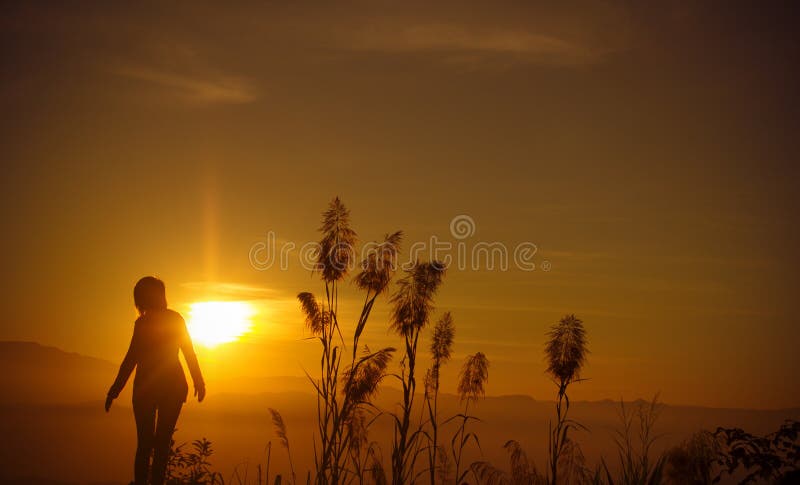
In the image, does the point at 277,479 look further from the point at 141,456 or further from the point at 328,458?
the point at 141,456

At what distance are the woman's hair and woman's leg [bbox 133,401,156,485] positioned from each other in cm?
94

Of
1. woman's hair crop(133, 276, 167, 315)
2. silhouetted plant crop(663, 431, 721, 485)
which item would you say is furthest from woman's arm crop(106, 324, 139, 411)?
silhouetted plant crop(663, 431, 721, 485)

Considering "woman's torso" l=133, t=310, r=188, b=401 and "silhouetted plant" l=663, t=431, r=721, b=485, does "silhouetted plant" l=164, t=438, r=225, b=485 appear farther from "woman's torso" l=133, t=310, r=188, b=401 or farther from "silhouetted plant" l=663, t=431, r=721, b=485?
"silhouetted plant" l=663, t=431, r=721, b=485

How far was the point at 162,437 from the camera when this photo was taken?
7.19 meters

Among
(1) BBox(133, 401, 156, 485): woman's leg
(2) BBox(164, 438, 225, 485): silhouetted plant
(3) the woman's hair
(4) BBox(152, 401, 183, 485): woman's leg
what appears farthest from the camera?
(2) BBox(164, 438, 225, 485): silhouetted plant

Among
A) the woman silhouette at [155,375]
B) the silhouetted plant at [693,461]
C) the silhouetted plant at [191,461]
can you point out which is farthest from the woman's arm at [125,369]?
the silhouetted plant at [693,461]

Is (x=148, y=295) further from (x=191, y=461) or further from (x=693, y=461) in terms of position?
(x=693, y=461)

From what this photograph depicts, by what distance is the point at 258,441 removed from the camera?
8.35 meters

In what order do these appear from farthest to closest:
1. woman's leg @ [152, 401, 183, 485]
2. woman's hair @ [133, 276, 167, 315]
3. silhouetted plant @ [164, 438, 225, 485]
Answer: silhouetted plant @ [164, 438, 225, 485]
woman's hair @ [133, 276, 167, 315]
woman's leg @ [152, 401, 183, 485]

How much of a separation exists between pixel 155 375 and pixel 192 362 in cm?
41

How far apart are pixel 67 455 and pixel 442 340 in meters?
121

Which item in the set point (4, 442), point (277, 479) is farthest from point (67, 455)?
point (277, 479)

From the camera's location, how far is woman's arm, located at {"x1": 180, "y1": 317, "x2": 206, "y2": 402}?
746 cm

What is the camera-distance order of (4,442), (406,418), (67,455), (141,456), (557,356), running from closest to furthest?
(141,456) → (406,418) → (557,356) → (4,442) → (67,455)
